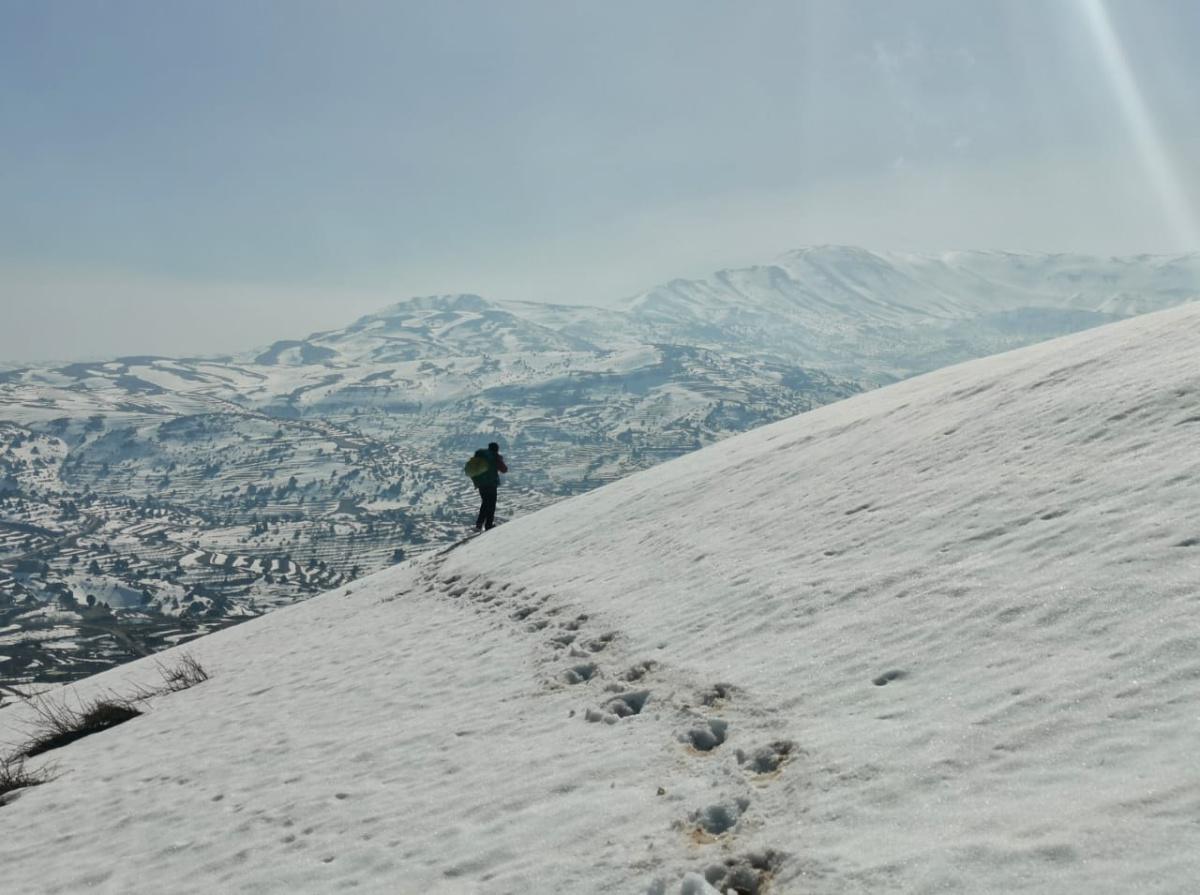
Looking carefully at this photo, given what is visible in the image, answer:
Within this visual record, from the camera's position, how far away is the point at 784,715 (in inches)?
301

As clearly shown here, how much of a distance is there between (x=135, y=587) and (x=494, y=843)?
223m

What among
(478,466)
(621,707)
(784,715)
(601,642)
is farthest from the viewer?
(478,466)

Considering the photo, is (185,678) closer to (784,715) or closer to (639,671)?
(639,671)

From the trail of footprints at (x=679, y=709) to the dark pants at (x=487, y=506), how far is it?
28.7ft

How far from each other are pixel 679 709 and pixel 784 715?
1479mm

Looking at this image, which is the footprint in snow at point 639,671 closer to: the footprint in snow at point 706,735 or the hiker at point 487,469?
the footprint in snow at point 706,735

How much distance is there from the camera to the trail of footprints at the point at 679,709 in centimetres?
557

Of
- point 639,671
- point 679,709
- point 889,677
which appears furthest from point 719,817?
point 639,671

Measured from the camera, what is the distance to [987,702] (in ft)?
21.4

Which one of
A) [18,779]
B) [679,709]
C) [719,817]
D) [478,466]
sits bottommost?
[719,817]

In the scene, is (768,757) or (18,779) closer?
(768,757)

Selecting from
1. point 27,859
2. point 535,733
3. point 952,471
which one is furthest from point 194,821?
point 952,471

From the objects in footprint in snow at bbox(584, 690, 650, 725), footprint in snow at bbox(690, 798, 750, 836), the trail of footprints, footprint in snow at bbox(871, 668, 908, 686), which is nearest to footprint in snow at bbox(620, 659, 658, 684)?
the trail of footprints

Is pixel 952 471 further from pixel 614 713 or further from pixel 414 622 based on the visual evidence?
pixel 414 622
